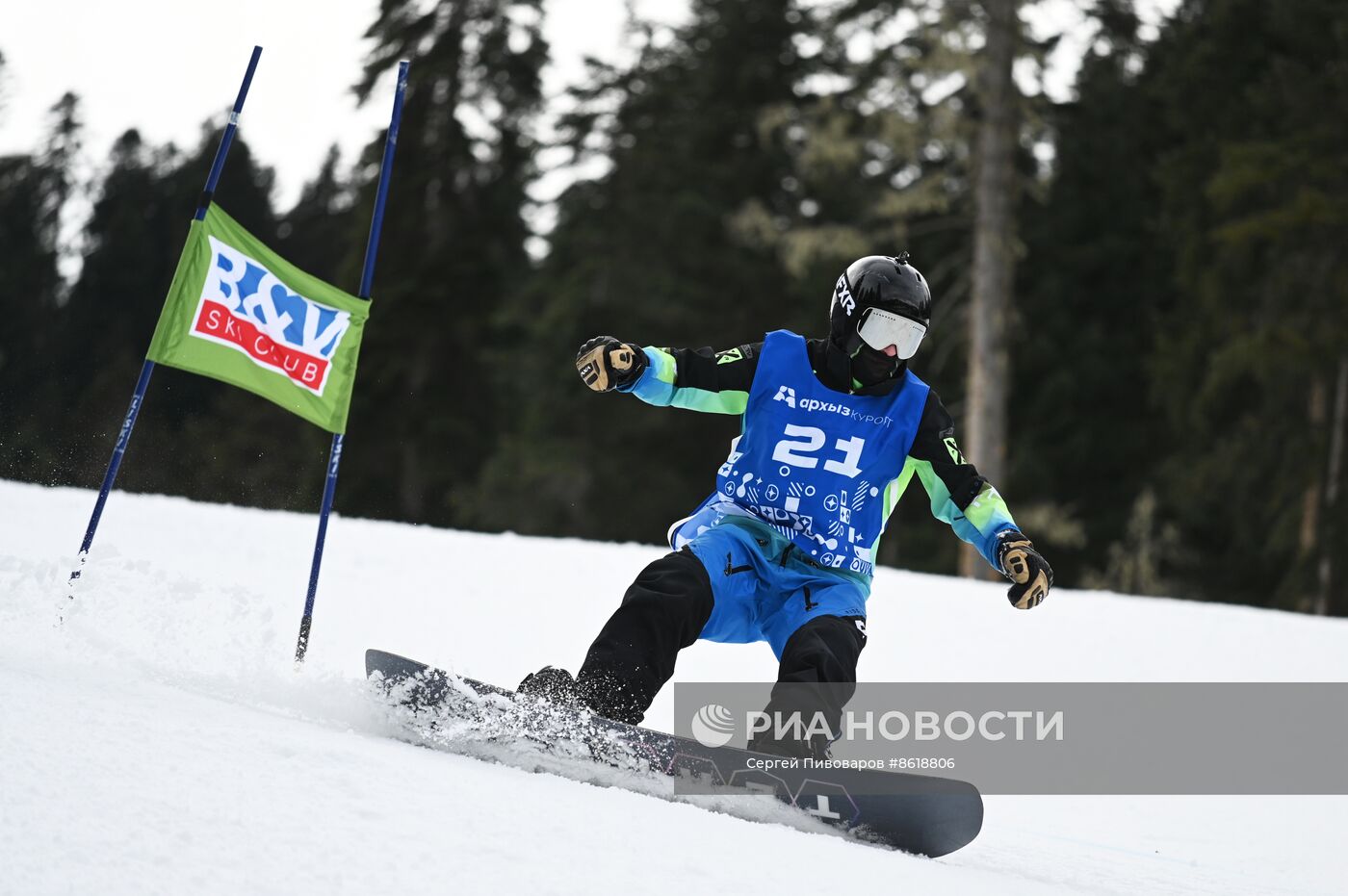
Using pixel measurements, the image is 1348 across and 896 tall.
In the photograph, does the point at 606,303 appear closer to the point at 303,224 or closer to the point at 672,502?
the point at 672,502

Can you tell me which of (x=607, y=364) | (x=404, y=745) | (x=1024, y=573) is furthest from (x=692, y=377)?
(x=404, y=745)

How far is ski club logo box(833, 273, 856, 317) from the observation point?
13.1 feet

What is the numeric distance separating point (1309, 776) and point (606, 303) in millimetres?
19446

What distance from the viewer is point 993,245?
1498 cm

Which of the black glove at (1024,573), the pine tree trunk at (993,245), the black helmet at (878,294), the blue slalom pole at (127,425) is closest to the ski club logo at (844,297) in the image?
the black helmet at (878,294)

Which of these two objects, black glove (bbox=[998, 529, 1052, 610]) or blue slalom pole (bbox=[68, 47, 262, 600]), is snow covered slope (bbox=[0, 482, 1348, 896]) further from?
black glove (bbox=[998, 529, 1052, 610])

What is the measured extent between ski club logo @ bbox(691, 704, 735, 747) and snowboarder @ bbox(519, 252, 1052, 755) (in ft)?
5.55

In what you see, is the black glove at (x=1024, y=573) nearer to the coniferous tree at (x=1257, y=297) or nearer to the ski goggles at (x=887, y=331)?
the ski goggles at (x=887, y=331)

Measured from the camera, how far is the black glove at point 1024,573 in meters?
3.72

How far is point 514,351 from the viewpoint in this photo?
25.6m

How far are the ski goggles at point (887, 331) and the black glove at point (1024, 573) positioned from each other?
2.22ft

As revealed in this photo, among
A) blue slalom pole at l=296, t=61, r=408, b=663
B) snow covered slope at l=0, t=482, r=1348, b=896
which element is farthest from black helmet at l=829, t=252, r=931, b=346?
blue slalom pole at l=296, t=61, r=408, b=663

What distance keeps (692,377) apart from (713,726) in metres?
2.24

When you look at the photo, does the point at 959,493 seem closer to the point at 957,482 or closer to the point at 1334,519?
the point at 957,482
